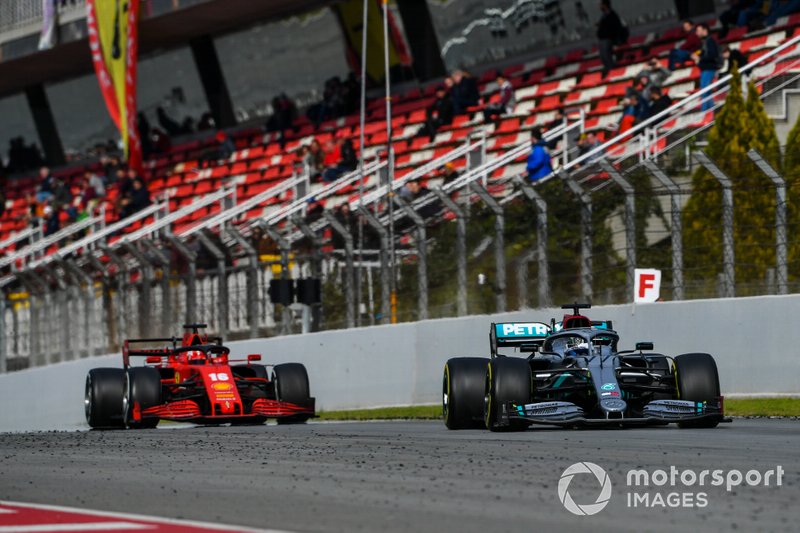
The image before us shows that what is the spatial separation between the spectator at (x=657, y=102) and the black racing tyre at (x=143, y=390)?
9535mm

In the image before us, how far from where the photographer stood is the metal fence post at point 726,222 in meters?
17.3

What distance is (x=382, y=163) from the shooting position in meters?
29.3

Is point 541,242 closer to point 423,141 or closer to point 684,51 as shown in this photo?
point 684,51

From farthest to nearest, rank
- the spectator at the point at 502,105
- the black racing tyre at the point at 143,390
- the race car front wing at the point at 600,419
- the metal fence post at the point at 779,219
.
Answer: the spectator at the point at 502,105
the black racing tyre at the point at 143,390
the metal fence post at the point at 779,219
the race car front wing at the point at 600,419

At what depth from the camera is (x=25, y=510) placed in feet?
26.4

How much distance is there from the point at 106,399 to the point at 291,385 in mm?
1990

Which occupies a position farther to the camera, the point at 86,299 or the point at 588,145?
the point at 86,299

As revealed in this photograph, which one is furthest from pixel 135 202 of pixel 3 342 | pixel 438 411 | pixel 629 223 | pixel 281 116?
pixel 629 223

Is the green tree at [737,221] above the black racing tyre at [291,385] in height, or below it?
above

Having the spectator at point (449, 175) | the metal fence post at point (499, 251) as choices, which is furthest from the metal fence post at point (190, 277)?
the metal fence post at point (499, 251)

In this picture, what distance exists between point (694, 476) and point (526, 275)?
1081cm

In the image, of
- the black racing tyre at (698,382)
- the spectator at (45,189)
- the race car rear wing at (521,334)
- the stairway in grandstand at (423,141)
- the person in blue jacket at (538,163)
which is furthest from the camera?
the spectator at (45,189)

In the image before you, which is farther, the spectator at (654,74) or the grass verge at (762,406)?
the spectator at (654,74)

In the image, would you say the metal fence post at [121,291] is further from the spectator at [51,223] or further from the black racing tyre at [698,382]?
the black racing tyre at [698,382]
